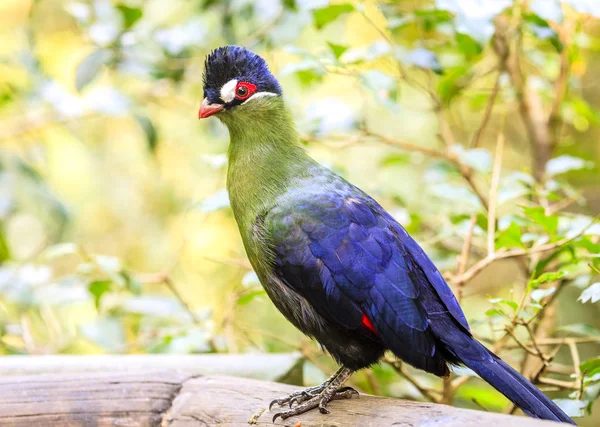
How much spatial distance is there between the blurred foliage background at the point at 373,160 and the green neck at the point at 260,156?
0.57ft

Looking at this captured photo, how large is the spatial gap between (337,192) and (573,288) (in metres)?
2.68

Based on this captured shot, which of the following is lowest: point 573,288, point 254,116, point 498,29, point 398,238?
point 573,288

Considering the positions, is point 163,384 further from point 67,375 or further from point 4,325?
point 4,325

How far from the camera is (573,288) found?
4008 millimetres

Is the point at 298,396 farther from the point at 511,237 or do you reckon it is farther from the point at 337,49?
the point at 337,49

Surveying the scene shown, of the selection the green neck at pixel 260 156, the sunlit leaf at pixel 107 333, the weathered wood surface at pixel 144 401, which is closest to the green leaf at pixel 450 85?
the green neck at pixel 260 156

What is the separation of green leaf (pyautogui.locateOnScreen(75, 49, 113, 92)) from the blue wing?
4.25 ft

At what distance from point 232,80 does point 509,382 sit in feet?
3.47

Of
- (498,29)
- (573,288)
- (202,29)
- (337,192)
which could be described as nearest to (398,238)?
(337,192)

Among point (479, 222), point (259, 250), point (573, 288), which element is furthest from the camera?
point (573, 288)

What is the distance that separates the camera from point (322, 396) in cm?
→ 174

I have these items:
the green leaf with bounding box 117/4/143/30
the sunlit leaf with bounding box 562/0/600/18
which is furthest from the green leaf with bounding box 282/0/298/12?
the sunlit leaf with bounding box 562/0/600/18

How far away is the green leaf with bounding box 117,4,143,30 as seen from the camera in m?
2.69

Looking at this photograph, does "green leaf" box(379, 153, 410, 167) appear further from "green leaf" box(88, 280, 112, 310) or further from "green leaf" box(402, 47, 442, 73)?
"green leaf" box(88, 280, 112, 310)
